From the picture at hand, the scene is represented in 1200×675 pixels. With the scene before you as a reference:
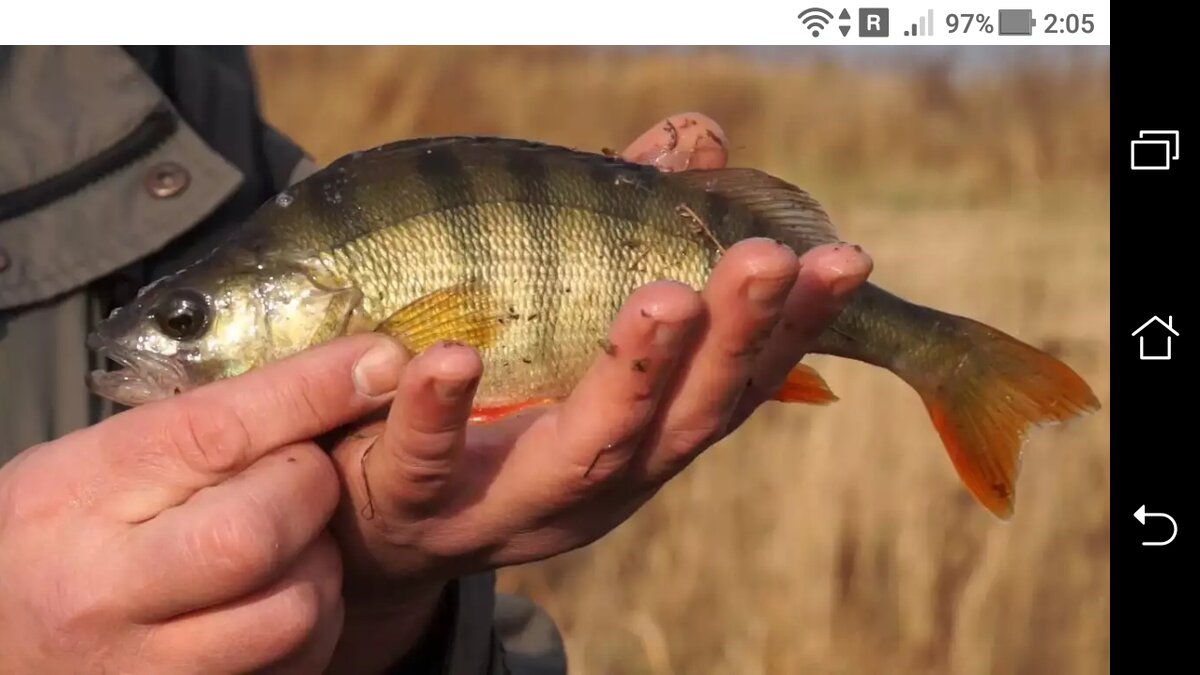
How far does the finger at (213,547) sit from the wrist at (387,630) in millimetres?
253

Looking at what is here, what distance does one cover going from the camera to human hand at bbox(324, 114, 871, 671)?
0.81m

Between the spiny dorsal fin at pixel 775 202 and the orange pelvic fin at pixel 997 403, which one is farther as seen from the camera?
the orange pelvic fin at pixel 997 403

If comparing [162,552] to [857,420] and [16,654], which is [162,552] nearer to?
[16,654]

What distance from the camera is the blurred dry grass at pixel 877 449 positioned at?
2.45 meters

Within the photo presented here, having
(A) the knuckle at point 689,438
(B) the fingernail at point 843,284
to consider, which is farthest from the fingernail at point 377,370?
(B) the fingernail at point 843,284

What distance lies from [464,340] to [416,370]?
0.15 meters

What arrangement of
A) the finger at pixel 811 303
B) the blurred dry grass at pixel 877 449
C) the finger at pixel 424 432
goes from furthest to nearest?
the blurred dry grass at pixel 877 449
the finger at pixel 811 303
the finger at pixel 424 432

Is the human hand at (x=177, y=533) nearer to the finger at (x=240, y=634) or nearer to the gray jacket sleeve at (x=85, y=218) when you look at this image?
the finger at (x=240, y=634)

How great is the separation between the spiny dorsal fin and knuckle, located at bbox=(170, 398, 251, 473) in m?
0.43
